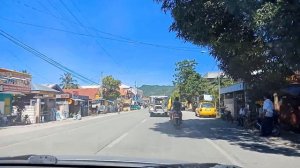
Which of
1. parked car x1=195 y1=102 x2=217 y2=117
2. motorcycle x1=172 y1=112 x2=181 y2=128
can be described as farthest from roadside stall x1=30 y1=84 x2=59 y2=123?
motorcycle x1=172 y1=112 x2=181 y2=128

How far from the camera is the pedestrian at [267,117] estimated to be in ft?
72.4

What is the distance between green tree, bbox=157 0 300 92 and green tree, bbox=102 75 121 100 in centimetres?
8744

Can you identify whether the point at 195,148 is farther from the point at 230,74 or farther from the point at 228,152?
the point at 230,74

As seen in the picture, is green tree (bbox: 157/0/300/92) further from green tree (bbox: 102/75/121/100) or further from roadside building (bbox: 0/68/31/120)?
green tree (bbox: 102/75/121/100)

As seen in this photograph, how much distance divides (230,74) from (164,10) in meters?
5.52

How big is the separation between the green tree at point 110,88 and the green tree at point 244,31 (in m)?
87.4

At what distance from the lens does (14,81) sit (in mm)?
44281

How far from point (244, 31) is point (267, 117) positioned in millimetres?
4787

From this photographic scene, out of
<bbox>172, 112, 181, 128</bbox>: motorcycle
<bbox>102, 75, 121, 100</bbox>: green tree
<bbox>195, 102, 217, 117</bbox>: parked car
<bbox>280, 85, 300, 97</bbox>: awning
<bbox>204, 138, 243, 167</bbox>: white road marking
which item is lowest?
<bbox>204, 138, 243, 167</bbox>: white road marking

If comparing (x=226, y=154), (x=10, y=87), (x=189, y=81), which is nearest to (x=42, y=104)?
(x=10, y=87)

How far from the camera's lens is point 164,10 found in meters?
19.6

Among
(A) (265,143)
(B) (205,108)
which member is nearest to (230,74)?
(A) (265,143)

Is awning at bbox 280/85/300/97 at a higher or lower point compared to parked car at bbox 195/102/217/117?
higher

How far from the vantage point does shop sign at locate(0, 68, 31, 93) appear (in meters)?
41.9
